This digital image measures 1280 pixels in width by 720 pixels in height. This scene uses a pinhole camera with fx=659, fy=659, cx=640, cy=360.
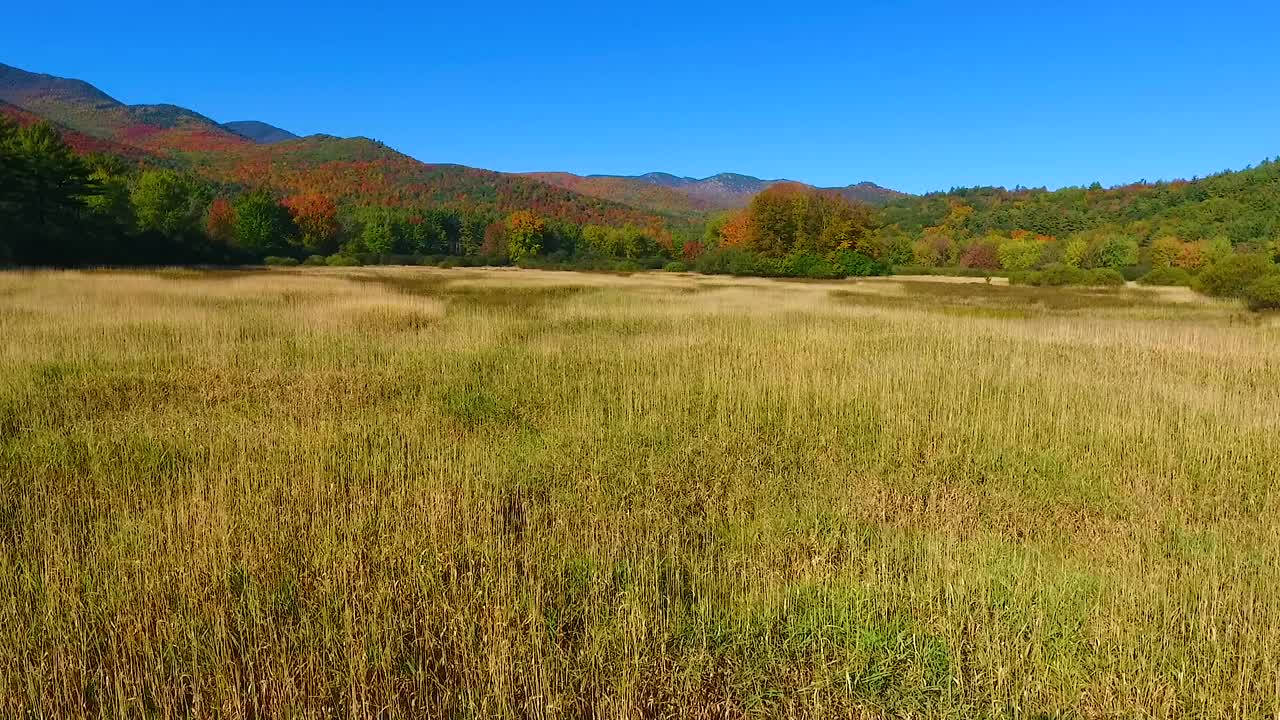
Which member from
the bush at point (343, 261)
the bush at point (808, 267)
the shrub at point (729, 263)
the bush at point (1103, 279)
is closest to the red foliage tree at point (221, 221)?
the bush at point (343, 261)

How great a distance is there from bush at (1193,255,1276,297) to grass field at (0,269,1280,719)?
25.1 m

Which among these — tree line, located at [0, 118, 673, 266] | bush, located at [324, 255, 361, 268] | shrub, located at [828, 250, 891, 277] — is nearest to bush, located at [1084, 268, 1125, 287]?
shrub, located at [828, 250, 891, 277]

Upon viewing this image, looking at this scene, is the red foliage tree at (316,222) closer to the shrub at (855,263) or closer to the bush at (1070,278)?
the shrub at (855,263)

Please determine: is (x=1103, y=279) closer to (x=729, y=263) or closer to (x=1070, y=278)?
(x=1070, y=278)


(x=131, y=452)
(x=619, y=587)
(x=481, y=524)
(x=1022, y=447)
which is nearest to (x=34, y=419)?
(x=131, y=452)

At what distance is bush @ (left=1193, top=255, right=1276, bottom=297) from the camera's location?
2905 centimetres

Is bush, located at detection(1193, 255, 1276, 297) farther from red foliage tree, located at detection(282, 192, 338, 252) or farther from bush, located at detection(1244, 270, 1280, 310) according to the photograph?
red foliage tree, located at detection(282, 192, 338, 252)

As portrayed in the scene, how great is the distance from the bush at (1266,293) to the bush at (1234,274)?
690 millimetres

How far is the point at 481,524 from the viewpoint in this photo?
4762 mm

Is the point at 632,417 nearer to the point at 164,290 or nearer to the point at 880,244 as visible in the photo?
the point at 164,290

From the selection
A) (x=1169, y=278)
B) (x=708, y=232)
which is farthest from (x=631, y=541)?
(x=708, y=232)

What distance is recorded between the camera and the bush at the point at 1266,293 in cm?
2539

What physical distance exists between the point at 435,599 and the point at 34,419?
6.79 m

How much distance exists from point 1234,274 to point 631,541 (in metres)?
38.9
